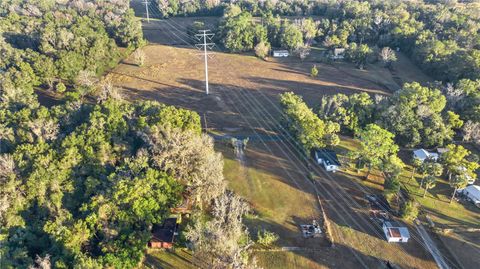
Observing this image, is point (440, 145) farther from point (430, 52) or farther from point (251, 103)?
point (430, 52)

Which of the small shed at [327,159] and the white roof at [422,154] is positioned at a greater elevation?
the white roof at [422,154]

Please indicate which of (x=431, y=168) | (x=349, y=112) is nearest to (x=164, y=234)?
(x=431, y=168)

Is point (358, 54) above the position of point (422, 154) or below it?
above

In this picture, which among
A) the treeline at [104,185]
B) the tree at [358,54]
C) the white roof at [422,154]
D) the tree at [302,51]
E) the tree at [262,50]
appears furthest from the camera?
the tree at [262,50]

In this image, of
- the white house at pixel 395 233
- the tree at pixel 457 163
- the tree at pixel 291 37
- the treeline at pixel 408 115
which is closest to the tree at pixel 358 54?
the tree at pixel 291 37

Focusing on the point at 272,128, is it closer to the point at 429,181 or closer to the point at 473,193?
the point at 429,181

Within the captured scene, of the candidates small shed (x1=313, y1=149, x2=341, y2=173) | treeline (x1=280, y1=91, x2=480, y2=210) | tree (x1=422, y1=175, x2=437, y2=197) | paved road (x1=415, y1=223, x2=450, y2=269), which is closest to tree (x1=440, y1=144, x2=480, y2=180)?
treeline (x1=280, y1=91, x2=480, y2=210)

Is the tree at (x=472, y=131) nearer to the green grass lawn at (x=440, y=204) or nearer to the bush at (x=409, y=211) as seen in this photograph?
the green grass lawn at (x=440, y=204)
